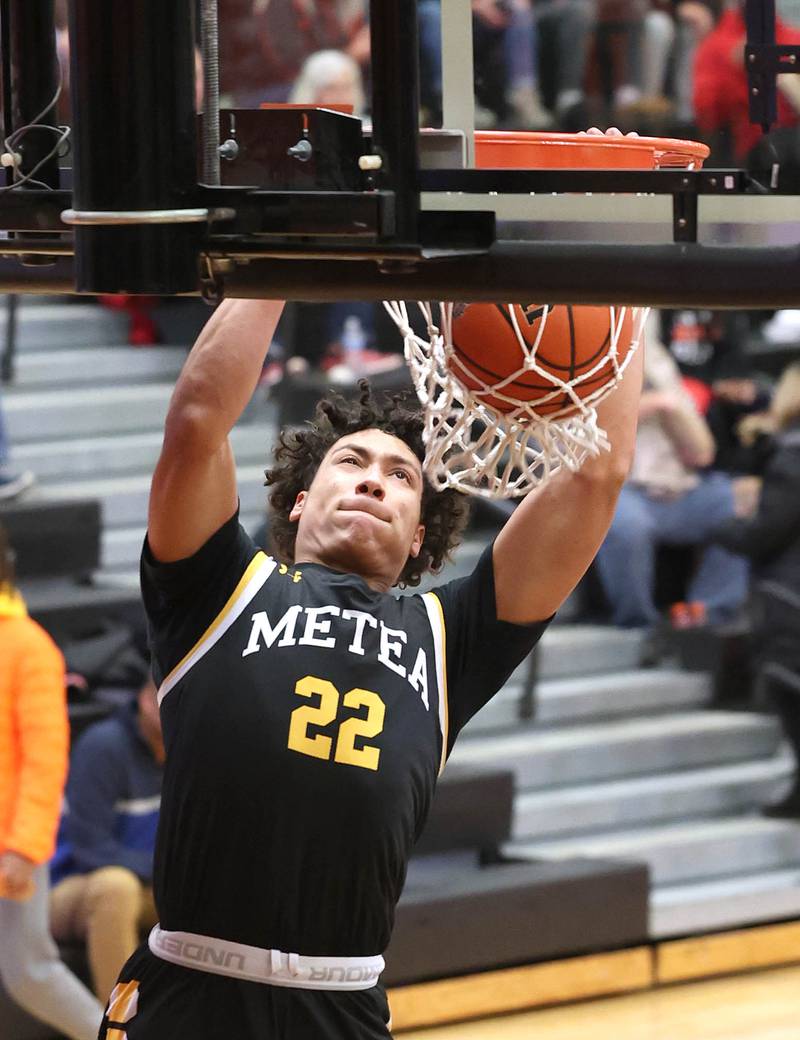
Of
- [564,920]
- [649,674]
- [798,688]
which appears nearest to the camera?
[564,920]

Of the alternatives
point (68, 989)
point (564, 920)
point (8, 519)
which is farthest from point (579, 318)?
point (8, 519)

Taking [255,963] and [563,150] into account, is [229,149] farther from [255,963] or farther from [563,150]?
[255,963]

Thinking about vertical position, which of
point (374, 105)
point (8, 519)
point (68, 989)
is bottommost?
point (68, 989)

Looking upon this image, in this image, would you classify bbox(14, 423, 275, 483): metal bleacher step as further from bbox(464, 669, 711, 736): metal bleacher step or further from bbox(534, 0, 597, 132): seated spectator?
bbox(534, 0, 597, 132): seated spectator

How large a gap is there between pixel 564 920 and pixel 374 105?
175 inches

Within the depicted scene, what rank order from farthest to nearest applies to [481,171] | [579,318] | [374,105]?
[579,318]
[481,171]
[374,105]

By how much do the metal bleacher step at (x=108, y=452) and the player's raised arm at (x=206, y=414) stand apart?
4.86 meters

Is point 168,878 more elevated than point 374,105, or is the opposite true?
point 374,105

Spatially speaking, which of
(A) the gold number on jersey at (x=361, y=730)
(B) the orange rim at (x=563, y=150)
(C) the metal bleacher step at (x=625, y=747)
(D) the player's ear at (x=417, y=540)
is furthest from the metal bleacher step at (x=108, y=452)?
(B) the orange rim at (x=563, y=150)

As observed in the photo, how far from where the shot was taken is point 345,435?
9.87 feet

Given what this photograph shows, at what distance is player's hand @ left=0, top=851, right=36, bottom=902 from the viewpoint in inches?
194

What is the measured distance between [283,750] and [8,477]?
4.68 metres

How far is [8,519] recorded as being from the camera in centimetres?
684

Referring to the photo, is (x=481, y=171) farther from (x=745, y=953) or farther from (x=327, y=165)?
(x=745, y=953)
